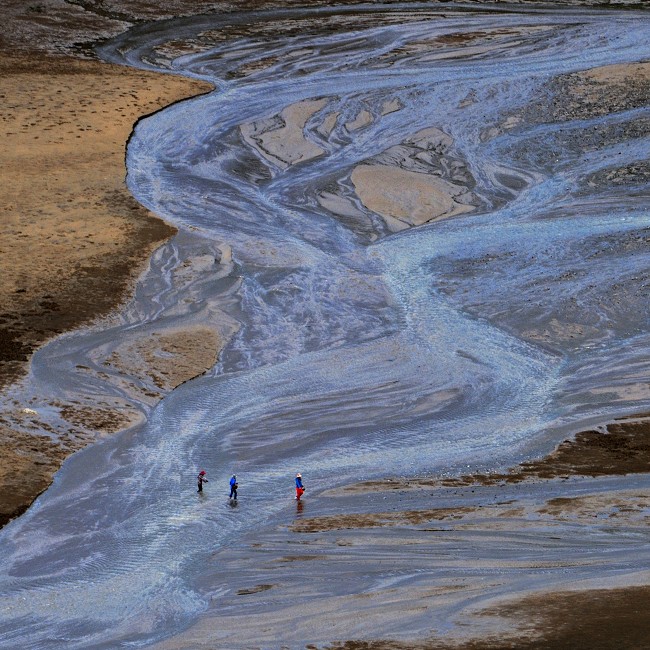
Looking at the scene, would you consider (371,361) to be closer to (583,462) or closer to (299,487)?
(583,462)

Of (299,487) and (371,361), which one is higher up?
(371,361)

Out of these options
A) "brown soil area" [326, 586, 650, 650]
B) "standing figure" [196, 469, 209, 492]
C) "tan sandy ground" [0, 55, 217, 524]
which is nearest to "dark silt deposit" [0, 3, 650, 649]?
"brown soil area" [326, 586, 650, 650]

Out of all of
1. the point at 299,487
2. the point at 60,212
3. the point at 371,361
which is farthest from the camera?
the point at 60,212

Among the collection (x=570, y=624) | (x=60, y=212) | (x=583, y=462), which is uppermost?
(x=60, y=212)

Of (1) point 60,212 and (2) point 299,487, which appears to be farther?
(1) point 60,212

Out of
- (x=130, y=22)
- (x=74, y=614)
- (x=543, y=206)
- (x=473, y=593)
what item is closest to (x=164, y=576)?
(x=74, y=614)

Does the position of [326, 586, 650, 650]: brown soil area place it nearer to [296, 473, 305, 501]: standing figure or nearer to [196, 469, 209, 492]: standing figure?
[296, 473, 305, 501]: standing figure

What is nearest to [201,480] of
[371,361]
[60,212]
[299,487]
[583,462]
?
[299,487]

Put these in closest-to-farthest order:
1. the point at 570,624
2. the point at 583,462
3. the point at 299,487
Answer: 1. the point at 570,624
2. the point at 299,487
3. the point at 583,462
